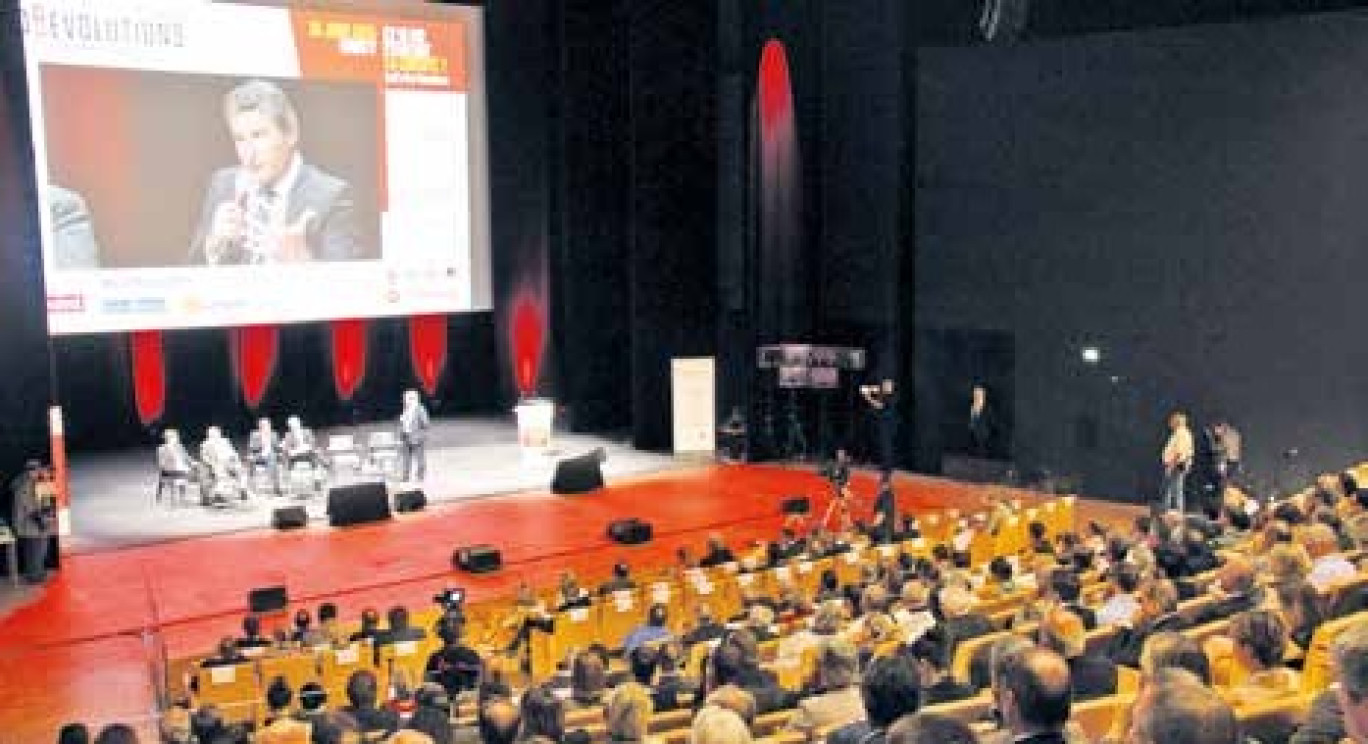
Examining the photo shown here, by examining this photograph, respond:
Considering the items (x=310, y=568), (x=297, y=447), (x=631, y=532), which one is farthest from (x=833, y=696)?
(x=297, y=447)

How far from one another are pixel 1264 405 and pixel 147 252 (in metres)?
13.5

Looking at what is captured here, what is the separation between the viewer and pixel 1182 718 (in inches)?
114

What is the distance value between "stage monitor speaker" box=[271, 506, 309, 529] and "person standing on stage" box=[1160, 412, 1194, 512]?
1001 cm

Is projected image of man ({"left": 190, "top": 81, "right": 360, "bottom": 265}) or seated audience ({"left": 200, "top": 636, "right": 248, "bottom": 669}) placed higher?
projected image of man ({"left": 190, "top": 81, "right": 360, "bottom": 265})

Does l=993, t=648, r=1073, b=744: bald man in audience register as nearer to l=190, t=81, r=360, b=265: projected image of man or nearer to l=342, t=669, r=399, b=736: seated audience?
l=342, t=669, r=399, b=736: seated audience

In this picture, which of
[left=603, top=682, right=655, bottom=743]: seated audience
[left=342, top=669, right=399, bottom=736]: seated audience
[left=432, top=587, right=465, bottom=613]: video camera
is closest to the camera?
[left=603, top=682, right=655, bottom=743]: seated audience

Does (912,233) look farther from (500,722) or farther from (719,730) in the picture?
(719,730)

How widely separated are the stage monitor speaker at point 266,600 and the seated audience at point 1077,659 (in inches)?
333

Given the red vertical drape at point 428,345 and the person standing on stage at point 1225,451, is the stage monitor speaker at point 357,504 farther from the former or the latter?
the person standing on stage at point 1225,451

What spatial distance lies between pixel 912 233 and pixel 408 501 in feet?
26.5

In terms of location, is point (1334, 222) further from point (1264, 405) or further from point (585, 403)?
point (585, 403)

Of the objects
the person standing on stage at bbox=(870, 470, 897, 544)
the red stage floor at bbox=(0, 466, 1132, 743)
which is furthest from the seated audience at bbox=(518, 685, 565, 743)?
the person standing on stage at bbox=(870, 470, 897, 544)

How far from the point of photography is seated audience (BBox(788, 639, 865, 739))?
5.34 m

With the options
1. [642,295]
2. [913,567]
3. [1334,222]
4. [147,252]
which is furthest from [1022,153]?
[147,252]
